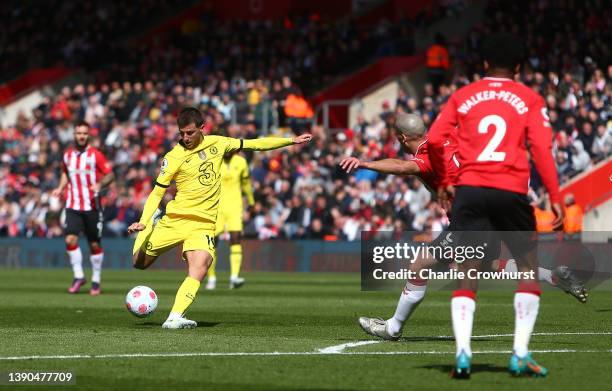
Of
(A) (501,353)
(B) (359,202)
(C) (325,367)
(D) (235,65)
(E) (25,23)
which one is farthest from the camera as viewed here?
(E) (25,23)

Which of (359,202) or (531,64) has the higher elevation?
(531,64)

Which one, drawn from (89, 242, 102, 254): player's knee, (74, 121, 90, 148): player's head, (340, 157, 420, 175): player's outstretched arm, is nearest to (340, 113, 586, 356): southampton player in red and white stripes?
(340, 157, 420, 175): player's outstretched arm

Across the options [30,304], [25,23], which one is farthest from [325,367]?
[25,23]

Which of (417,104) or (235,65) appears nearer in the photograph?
(417,104)

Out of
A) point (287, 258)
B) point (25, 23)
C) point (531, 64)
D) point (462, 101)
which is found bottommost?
point (287, 258)

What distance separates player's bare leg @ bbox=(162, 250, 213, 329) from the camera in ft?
44.1

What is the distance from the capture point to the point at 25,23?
4981cm

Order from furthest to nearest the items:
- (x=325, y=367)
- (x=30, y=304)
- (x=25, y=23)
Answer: (x=25, y=23) < (x=30, y=304) < (x=325, y=367)

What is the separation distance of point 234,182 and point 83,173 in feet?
10.6

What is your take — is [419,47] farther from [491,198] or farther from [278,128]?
[491,198]

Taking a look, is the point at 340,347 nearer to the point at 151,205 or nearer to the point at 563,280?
the point at 151,205

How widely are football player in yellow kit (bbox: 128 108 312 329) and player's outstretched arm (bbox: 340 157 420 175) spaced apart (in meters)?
2.62

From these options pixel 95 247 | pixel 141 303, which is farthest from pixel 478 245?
pixel 95 247

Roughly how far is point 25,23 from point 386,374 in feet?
140
